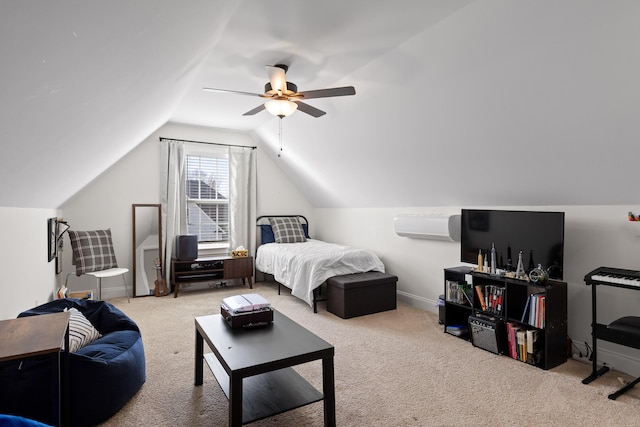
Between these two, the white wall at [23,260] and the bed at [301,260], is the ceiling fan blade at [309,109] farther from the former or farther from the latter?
the white wall at [23,260]

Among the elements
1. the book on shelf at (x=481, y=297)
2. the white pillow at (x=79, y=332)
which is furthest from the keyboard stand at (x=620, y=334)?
the white pillow at (x=79, y=332)

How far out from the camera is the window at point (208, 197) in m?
5.58

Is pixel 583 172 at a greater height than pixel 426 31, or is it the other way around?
pixel 426 31

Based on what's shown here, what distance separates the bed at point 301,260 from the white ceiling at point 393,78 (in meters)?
1.20

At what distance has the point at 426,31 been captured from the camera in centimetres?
243

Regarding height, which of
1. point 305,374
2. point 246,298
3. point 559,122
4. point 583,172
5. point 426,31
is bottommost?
point 305,374

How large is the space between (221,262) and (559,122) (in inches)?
173

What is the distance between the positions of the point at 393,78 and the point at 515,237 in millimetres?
1742

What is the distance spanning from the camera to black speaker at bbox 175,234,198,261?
16.3 feet

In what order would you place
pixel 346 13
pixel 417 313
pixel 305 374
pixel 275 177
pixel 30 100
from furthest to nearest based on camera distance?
pixel 275 177 → pixel 417 313 → pixel 305 374 → pixel 346 13 → pixel 30 100

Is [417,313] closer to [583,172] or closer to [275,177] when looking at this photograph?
[583,172]

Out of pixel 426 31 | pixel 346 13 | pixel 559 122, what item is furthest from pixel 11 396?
pixel 559 122

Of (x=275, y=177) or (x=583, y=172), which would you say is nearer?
(x=583, y=172)

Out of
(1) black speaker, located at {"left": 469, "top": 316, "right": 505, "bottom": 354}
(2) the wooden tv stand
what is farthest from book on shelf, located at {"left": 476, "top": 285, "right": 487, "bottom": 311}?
(2) the wooden tv stand
